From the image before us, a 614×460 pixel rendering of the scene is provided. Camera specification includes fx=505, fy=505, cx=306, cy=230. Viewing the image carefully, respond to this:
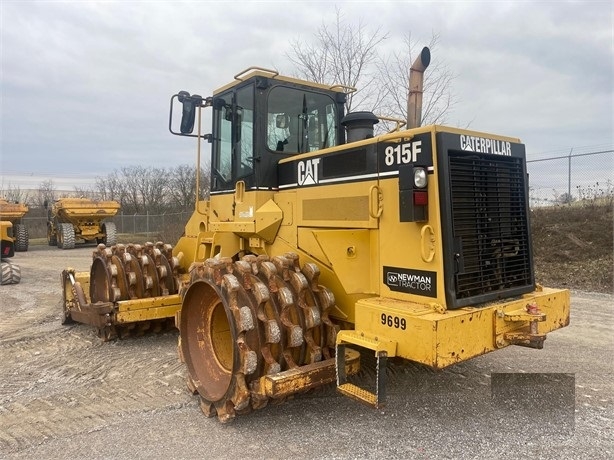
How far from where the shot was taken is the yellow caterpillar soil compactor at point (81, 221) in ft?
72.6

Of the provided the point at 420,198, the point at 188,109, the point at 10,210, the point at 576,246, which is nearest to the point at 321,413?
the point at 420,198

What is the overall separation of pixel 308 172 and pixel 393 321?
5.97ft

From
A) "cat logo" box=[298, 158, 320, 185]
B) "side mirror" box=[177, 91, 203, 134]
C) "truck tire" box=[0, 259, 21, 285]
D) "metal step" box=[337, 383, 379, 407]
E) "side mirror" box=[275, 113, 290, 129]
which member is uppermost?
"side mirror" box=[177, 91, 203, 134]

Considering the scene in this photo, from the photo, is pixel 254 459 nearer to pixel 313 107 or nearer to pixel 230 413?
pixel 230 413

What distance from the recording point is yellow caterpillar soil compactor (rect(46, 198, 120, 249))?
2214 centimetres

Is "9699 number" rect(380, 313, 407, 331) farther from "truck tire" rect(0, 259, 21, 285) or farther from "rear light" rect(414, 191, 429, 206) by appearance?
"truck tire" rect(0, 259, 21, 285)

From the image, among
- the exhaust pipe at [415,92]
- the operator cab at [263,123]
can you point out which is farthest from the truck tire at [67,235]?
the exhaust pipe at [415,92]

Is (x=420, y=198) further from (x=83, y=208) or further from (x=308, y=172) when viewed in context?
(x=83, y=208)

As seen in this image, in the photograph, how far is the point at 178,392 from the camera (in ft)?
15.0

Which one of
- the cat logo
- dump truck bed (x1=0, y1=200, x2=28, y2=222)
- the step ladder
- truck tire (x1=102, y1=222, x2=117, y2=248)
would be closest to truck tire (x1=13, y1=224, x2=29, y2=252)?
dump truck bed (x1=0, y1=200, x2=28, y2=222)

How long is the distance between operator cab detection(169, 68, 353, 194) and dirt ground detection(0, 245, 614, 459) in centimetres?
220

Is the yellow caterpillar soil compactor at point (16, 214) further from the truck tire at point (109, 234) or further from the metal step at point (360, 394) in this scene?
the metal step at point (360, 394)

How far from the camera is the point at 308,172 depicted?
4.74m

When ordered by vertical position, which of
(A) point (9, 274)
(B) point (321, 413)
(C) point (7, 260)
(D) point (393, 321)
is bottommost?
(B) point (321, 413)
